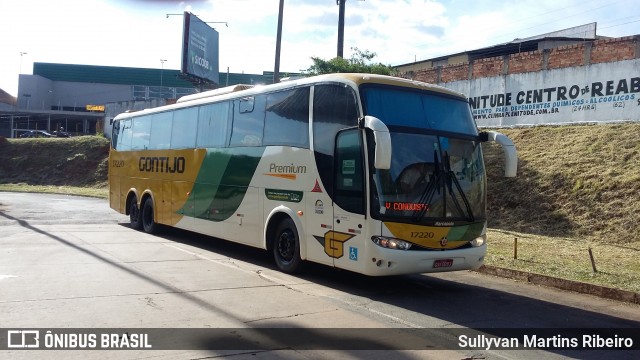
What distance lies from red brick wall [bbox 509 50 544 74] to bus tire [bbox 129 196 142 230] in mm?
14813

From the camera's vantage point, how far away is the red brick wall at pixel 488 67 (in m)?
24.2

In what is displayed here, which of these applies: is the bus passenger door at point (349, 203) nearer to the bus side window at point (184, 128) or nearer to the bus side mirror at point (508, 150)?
the bus side mirror at point (508, 150)

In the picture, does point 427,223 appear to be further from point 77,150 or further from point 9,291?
point 77,150

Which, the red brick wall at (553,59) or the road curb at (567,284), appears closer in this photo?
the road curb at (567,284)

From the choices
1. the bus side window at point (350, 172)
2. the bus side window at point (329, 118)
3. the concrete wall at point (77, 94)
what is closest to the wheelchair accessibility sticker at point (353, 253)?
the bus side window at point (350, 172)

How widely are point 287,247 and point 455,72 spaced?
1744cm

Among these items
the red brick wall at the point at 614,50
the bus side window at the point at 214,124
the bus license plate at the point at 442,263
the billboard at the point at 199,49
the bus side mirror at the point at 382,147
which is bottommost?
the bus license plate at the point at 442,263

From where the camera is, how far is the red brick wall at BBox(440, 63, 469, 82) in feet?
83.8

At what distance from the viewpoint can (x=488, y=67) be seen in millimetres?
24625

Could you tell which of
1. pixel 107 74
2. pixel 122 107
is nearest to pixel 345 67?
pixel 122 107

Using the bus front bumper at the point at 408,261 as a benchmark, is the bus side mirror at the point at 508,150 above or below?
above

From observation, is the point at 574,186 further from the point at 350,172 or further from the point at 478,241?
the point at 350,172

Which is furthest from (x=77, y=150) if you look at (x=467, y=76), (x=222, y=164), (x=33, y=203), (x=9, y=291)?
(x=9, y=291)

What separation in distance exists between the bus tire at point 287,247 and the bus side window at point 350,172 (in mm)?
1524
